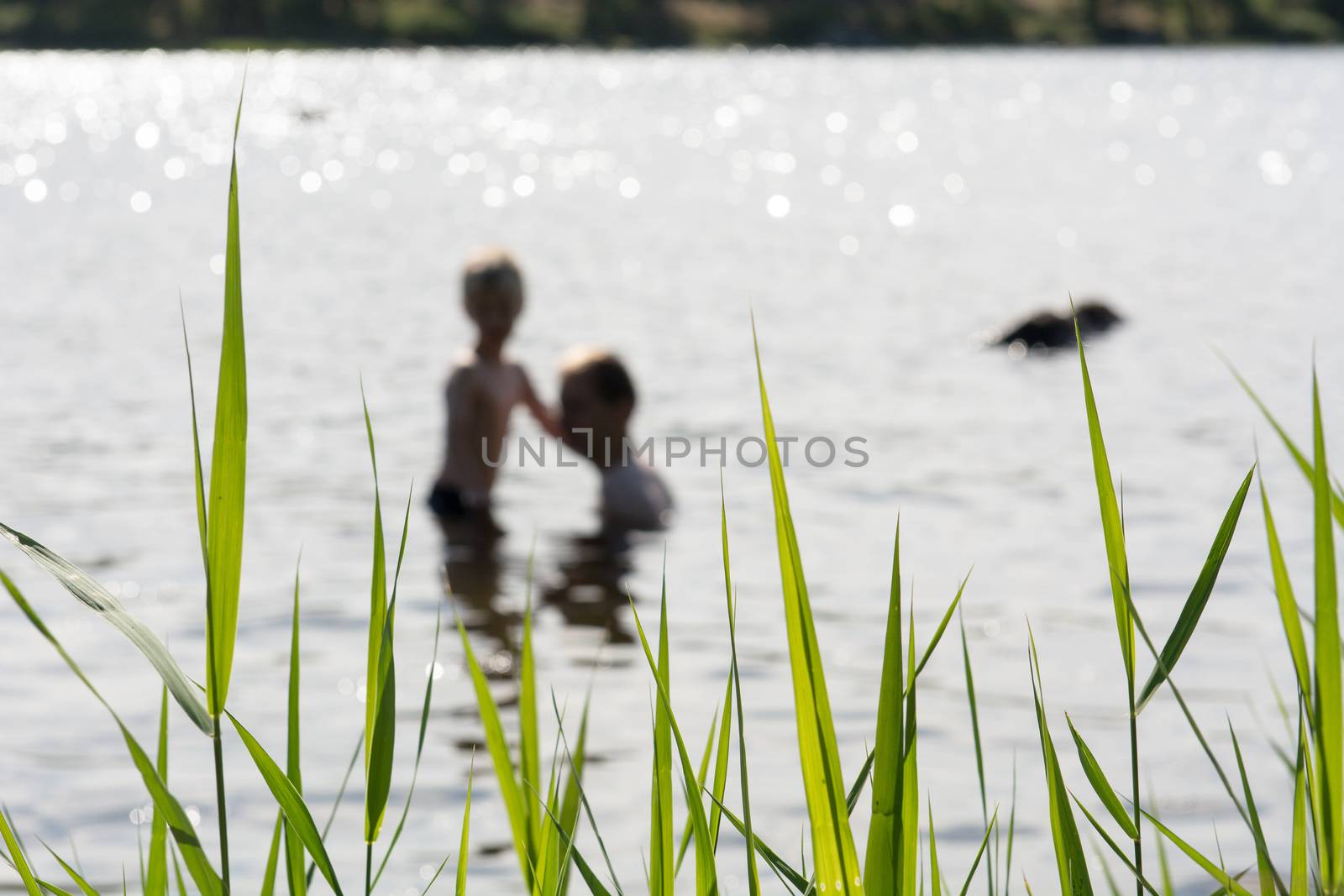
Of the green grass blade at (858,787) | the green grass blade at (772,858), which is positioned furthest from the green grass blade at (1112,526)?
the green grass blade at (772,858)

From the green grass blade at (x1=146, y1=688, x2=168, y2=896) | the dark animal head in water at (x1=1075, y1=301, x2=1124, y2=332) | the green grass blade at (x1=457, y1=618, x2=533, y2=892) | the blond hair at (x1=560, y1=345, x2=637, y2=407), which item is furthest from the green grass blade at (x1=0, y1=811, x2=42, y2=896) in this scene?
the dark animal head in water at (x1=1075, y1=301, x2=1124, y2=332)

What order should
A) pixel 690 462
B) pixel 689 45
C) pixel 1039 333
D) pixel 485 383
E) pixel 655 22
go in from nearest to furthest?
pixel 485 383 < pixel 690 462 < pixel 1039 333 < pixel 655 22 < pixel 689 45

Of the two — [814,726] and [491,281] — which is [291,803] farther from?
[491,281]

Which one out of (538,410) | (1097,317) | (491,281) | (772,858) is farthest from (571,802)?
(1097,317)

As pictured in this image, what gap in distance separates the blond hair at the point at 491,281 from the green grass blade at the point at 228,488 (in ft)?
20.4

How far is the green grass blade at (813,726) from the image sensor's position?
1.37 meters

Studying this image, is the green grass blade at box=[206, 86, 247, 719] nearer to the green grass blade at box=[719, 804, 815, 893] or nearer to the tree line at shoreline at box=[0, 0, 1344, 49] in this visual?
the green grass blade at box=[719, 804, 815, 893]

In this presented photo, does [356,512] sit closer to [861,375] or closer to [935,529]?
[935,529]

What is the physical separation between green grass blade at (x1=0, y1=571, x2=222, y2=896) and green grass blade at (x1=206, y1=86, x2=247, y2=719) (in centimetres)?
8

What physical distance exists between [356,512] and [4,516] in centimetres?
177

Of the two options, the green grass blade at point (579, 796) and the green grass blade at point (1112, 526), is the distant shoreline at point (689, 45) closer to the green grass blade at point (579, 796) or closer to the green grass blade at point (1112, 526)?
the green grass blade at point (579, 796)

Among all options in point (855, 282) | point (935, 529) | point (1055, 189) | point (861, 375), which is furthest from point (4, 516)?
point (1055, 189)

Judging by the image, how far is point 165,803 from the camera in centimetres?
139

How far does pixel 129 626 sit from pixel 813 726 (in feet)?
1.91
